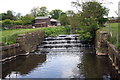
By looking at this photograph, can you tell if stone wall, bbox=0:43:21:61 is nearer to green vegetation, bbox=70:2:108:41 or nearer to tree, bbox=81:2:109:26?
green vegetation, bbox=70:2:108:41

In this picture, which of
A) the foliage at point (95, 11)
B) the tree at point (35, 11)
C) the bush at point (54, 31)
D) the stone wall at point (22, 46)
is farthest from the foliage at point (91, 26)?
the tree at point (35, 11)

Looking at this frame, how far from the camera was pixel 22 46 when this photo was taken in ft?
56.9

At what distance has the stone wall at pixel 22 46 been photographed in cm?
1469

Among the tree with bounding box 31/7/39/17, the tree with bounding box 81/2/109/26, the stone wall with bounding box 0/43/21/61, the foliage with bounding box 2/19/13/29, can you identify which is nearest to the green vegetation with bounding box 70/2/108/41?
the tree with bounding box 81/2/109/26

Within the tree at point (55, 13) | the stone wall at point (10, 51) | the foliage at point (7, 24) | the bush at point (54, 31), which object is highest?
the tree at point (55, 13)

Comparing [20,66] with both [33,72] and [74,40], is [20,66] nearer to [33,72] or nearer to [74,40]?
[33,72]

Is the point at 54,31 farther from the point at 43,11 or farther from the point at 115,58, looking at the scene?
the point at 43,11

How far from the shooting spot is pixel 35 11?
87812mm

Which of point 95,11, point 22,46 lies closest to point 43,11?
point 95,11

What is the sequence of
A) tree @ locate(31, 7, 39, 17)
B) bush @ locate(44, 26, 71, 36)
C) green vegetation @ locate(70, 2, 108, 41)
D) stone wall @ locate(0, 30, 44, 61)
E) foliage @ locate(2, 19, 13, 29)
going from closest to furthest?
stone wall @ locate(0, 30, 44, 61)
green vegetation @ locate(70, 2, 108, 41)
bush @ locate(44, 26, 71, 36)
foliage @ locate(2, 19, 13, 29)
tree @ locate(31, 7, 39, 17)

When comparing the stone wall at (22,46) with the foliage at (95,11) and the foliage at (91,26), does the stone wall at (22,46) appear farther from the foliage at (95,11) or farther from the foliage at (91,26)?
the foliage at (95,11)

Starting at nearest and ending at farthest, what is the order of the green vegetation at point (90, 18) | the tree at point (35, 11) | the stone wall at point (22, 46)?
the stone wall at point (22, 46)
the green vegetation at point (90, 18)
the tree at point (35, 11)

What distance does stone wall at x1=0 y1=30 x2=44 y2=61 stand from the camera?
48.2 feet

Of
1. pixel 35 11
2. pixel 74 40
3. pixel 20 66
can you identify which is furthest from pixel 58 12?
pixel 20 66
